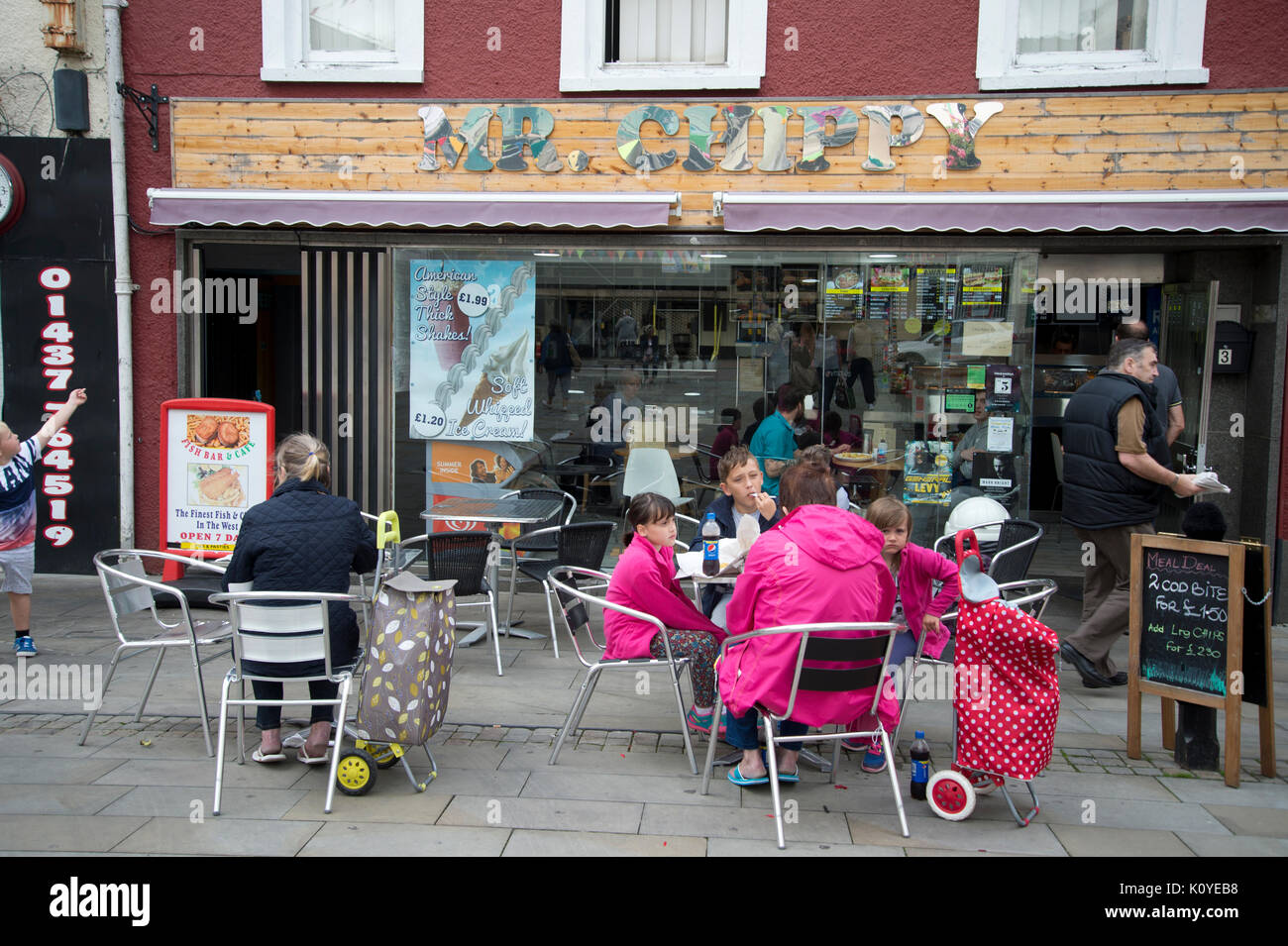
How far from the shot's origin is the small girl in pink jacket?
4.81m

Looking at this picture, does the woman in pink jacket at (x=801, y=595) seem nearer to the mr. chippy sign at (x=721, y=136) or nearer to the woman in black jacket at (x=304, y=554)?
the woman in black jacket at (x=304, y=554)

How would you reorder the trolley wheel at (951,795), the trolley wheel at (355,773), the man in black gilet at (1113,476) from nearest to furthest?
the trolley wheel at (951,795) → the trolley wheel at (355,773) → the man in black gilet at (1113,476)

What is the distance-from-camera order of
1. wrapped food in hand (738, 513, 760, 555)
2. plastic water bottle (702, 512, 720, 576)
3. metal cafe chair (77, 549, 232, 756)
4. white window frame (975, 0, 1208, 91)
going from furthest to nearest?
white window frame (975, 0, 1208, 91) < wrapped food in hand (738, 513, 760, 555) < plastic water bottle (702, 512, 720, 576) < metal cafe chair (77, 549, 232, 756)

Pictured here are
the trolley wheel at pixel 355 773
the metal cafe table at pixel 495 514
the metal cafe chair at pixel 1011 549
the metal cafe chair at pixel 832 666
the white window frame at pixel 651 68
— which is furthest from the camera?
the white window frame at pixel 651 68

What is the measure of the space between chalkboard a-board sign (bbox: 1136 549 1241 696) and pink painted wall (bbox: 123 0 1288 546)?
434cm

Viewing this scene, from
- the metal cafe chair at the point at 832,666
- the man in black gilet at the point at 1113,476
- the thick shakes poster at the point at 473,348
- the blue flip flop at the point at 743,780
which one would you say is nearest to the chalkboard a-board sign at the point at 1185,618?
the man in black gilet at the point at 1113,476

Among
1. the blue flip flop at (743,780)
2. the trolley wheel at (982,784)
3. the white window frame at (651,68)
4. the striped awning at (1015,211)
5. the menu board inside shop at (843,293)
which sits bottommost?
the blue flip flop at (743,780)

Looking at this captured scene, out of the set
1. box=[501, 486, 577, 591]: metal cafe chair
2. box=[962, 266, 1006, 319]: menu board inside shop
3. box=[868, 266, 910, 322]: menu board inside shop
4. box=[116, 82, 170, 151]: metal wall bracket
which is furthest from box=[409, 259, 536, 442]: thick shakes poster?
box=[962, 266, 1006, 319]: menu board inside shop

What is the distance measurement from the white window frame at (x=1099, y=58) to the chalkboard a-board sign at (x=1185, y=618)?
422 centimetres

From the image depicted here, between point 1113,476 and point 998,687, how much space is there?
8.46 feet

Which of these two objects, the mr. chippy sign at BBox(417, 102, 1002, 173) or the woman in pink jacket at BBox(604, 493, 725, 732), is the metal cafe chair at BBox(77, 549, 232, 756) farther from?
the mr. chippy sign at BBox(417, 102, 1002, 173)

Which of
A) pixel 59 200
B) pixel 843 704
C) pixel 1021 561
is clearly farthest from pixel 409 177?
pixel 843 704

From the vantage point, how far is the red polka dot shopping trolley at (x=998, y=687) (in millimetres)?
4285

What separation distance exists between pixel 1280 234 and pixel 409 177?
21.0ft
